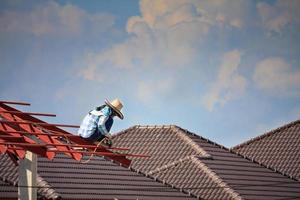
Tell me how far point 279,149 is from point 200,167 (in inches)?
257

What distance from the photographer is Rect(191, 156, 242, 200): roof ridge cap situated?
27695 mm

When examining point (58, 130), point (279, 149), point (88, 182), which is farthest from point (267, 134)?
point (58, 130)

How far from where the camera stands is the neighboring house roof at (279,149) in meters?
33.0

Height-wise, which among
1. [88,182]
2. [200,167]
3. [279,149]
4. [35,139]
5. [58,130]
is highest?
[279,149]

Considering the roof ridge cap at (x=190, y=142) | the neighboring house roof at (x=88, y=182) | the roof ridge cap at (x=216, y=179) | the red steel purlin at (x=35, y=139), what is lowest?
the red steel purlin at (x=35, y=139)

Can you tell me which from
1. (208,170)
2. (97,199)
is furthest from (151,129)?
(97,199)

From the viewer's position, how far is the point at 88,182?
24219 mm

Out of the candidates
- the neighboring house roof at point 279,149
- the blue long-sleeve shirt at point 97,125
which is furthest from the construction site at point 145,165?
the blue long-sleeve shirt at point 97,125

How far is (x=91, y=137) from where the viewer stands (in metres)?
16.4

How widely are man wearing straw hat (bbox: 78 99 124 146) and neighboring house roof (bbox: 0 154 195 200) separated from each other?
217 inches

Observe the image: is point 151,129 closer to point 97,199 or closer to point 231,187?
point 231,187

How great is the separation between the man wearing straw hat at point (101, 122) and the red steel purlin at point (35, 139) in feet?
0.56

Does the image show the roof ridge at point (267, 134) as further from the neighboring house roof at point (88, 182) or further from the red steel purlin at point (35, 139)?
the red steel purlin at point (35, 139)

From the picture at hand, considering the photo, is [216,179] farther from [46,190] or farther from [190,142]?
[46,190]
